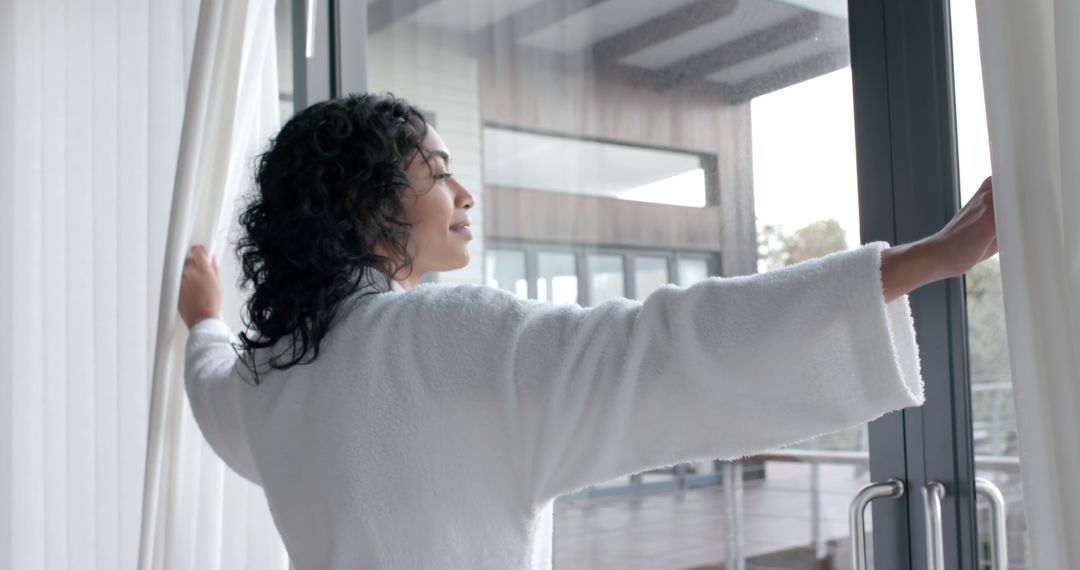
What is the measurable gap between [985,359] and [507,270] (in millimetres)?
885

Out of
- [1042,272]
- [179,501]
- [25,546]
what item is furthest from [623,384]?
[25,546]

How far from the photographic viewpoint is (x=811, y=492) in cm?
A: 132

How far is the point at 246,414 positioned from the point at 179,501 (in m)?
0.65

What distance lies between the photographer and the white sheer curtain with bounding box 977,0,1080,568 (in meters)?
0.79

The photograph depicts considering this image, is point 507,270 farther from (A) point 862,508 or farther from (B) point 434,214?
(A) point 862,508

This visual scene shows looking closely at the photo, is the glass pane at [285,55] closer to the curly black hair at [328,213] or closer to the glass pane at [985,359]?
the curly black hair at [328,213]

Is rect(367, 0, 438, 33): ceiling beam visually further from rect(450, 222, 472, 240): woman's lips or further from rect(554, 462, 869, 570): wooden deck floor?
rect(554, 462, 869, 570): wooden deck floor

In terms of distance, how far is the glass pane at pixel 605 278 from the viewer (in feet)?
5.26

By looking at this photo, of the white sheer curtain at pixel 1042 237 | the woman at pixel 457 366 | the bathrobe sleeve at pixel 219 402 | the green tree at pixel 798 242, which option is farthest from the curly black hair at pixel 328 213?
the white sheer curtain at pixel 1042 237

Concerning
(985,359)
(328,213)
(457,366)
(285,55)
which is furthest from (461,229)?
(285,55)

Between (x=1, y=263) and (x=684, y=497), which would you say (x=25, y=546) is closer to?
(x=1, y=263)

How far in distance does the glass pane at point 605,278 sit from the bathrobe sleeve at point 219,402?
571mm

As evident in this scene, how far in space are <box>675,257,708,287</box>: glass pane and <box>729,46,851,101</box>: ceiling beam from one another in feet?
0.77

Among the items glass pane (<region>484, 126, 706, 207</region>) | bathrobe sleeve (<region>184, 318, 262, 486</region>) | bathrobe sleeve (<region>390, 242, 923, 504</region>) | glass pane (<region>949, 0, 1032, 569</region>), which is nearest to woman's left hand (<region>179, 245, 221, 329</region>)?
bathrobe sleeve (<region>184, 318, 262, 486</region>)
